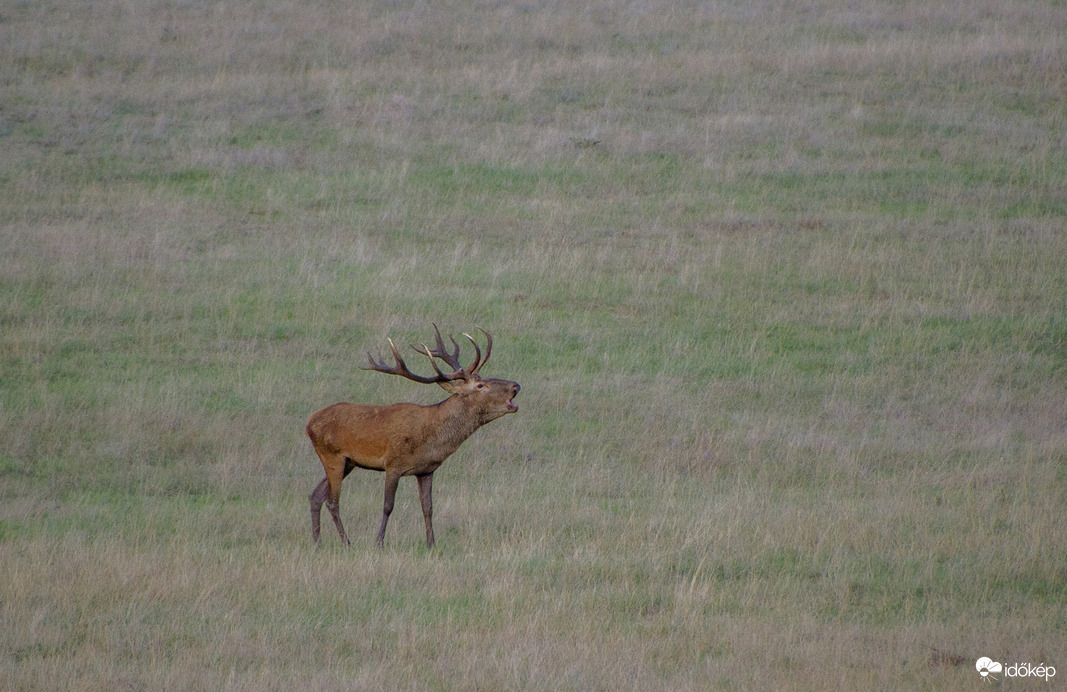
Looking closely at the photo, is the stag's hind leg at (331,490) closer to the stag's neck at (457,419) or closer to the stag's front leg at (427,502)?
the stag's front leg at (427,502)

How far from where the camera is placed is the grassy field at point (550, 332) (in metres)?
6.78

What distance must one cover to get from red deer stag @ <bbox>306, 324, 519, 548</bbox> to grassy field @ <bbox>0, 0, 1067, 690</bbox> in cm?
47

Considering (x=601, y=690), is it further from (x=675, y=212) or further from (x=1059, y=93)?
(x=1059, y=93)

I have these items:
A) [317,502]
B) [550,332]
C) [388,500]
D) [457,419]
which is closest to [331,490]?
[317,502]

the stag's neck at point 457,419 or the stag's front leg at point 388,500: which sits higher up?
the stag's neck at point 457,419

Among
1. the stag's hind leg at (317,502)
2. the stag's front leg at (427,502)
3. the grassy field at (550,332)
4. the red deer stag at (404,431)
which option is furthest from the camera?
the red deer stag at (404,431)

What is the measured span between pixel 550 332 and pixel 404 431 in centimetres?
520

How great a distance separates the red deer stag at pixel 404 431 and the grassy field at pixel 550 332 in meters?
0.47

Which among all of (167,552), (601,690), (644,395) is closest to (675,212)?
(644,395)

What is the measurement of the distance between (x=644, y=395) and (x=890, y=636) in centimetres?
563

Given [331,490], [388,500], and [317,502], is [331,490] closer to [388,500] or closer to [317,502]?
[317,502]

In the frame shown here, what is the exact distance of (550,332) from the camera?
1376 centimetres

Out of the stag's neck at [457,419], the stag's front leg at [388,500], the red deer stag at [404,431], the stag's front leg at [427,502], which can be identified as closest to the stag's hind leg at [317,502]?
the red deer stag at [404,431]

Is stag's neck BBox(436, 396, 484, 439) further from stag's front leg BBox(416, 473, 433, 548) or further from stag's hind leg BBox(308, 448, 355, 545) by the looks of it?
stag's hind leg BBox(308, 448, 355, 545)
